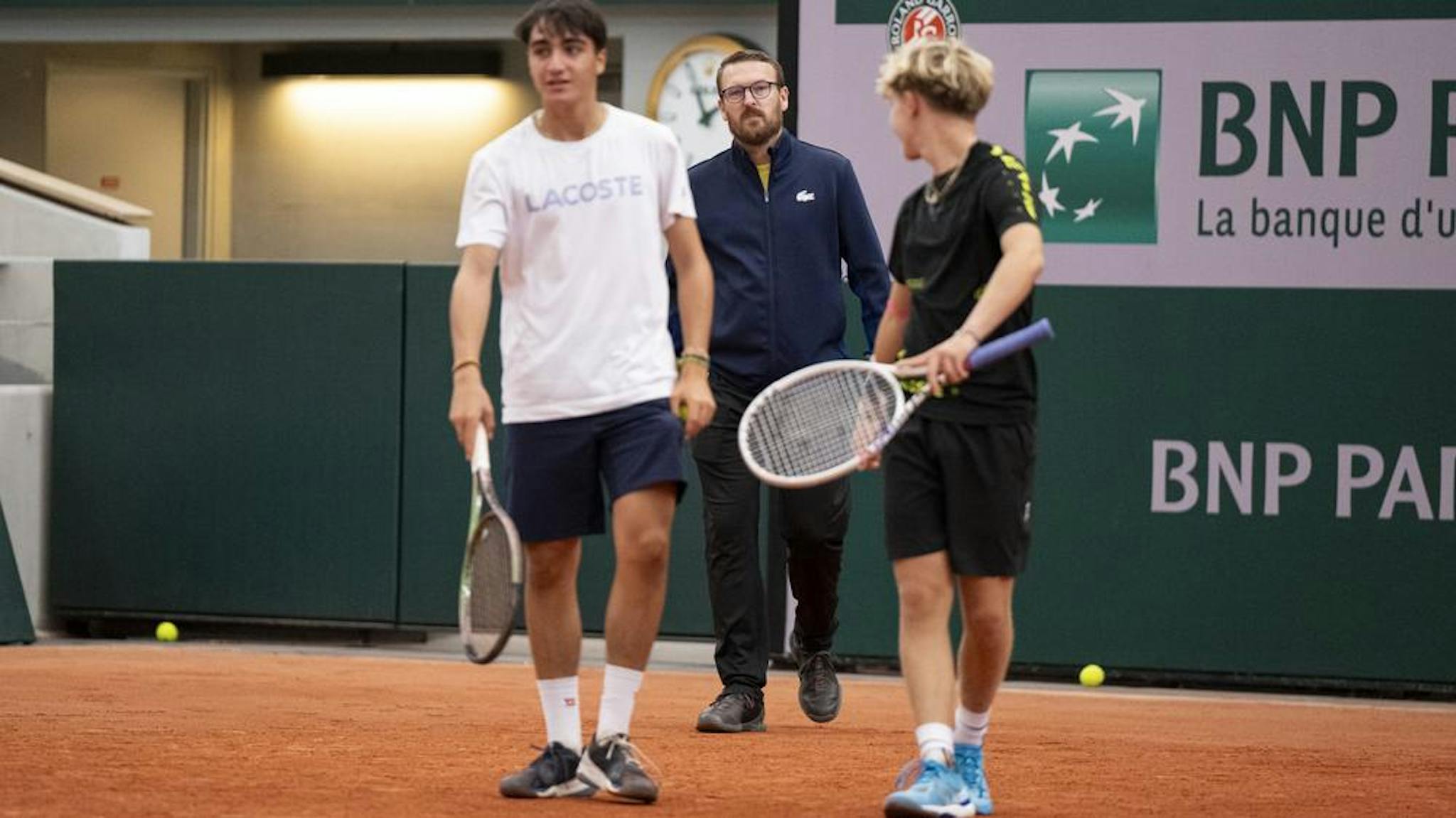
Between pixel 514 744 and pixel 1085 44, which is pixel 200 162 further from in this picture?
pixel 514 744

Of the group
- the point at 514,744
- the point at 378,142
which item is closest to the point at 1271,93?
the point at 514,744

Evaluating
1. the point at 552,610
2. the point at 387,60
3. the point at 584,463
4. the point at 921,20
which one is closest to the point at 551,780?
the point at 552,610

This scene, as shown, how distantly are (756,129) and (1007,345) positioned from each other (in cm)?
251

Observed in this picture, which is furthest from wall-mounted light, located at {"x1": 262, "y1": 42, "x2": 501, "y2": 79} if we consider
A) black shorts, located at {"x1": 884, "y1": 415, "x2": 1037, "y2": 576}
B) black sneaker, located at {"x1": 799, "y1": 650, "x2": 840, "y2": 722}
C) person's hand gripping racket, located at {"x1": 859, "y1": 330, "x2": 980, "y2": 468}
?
person's hand gripping racket, located at {"x1": 859, "y1": 330, "x2": 980, "y2": 468}

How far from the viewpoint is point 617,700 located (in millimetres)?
5711

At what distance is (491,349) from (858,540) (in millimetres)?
2104

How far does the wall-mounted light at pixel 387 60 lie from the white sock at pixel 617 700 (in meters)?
13.8

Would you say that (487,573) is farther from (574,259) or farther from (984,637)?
(984,637)

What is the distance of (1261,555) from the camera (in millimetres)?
10102

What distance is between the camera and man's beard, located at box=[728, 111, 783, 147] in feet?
24.9

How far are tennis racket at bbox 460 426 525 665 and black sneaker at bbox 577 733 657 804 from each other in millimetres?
436

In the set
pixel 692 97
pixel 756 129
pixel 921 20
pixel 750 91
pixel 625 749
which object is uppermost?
pixel 692 97

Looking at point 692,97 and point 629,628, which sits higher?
point 692,97

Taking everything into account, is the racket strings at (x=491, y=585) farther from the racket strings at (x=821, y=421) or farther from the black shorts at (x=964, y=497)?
the black shorts at (x=964, y=497)
